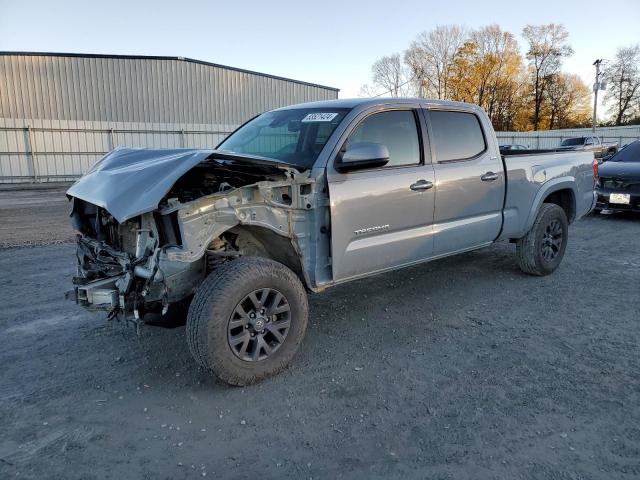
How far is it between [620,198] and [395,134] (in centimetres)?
768

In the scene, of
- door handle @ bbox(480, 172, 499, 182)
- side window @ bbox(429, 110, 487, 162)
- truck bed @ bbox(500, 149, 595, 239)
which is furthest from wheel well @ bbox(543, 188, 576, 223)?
side window @ bbox(429, 110, 487, 162)

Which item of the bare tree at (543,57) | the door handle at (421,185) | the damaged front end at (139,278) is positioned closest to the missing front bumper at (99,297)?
the damaged front end at (139,278)

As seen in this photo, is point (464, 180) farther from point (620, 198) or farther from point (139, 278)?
point (620, 198)

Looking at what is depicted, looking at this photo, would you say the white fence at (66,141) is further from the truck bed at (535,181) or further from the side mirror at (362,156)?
the side mirror at (362,156)

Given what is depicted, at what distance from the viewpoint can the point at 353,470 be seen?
2.49m

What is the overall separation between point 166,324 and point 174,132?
21.4 m

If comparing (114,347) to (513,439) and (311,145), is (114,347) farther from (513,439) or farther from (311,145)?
(513,439)

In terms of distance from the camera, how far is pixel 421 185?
14.3 feet

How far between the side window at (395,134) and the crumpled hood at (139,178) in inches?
39.7

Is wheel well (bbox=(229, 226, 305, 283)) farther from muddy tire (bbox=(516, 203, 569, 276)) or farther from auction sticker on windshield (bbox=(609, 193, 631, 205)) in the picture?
auction sticker on windshield (bbox=(609, 193, 631, 205))

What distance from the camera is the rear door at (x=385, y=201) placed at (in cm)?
384

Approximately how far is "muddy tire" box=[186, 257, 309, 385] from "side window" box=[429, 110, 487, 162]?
2.07 metres

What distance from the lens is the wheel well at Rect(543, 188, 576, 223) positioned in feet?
20.3

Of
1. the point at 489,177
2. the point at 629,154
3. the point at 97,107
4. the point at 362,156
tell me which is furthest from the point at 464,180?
the point at 97,107
